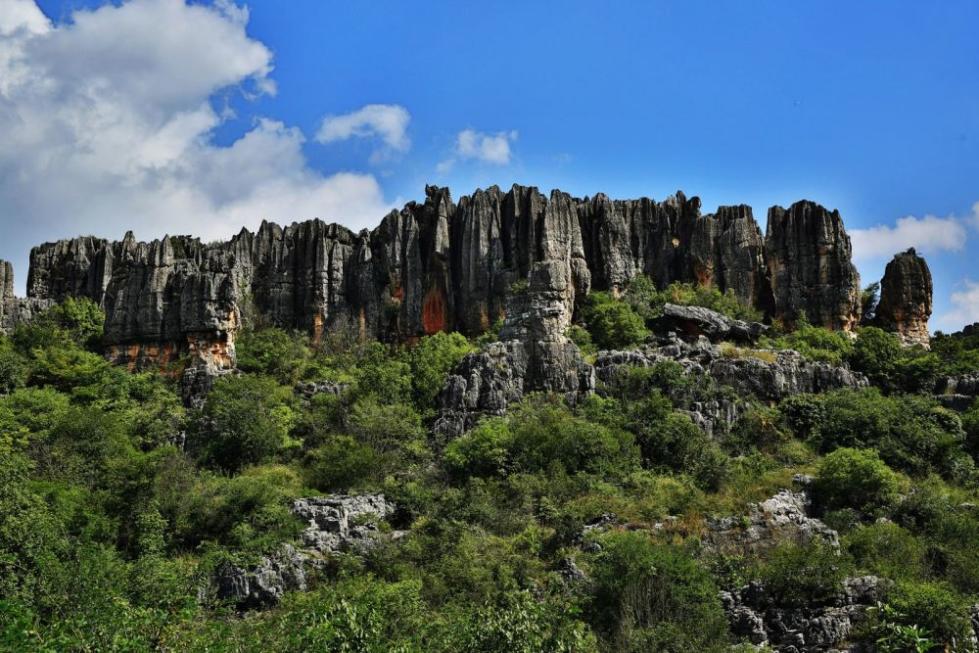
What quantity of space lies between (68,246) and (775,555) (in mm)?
44717

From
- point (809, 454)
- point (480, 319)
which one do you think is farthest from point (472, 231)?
point (809, 454)

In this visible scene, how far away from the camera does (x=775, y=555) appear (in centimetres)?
3150

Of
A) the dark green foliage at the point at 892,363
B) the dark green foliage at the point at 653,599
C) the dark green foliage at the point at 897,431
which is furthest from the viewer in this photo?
the dark green foliage at the point at 892,363

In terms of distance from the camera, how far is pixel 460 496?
3659cm

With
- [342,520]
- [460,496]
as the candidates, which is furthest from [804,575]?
[342,520]

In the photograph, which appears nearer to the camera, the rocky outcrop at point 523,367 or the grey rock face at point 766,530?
the grey rock face at point 766,530

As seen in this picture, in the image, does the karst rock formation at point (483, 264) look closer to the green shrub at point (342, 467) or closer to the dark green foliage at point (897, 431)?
the dark green foliage at point (897, 431)

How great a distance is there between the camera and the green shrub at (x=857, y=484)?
36.0 meters

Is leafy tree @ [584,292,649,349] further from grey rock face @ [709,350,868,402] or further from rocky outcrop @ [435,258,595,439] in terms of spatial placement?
grey rock face @ [709,350,868,402]

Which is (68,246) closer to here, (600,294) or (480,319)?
(480,319)

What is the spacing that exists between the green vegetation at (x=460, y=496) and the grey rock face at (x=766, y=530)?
25.9 inches

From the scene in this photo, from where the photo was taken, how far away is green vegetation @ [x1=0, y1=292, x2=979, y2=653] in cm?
2678

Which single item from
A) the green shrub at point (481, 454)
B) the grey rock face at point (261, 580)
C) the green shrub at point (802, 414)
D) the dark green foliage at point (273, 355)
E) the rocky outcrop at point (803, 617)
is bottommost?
the rocky outcrop at point (803, 617)

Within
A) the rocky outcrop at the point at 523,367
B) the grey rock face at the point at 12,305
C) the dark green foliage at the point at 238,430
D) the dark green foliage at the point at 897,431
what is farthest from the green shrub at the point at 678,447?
the grey rock face at the point at 12,305
